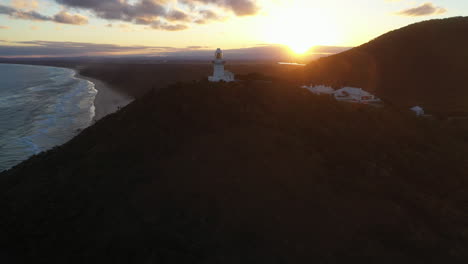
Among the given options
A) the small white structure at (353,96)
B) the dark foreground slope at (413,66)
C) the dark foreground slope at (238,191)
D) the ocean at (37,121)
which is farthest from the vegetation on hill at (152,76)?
the dark foreground slope at (238,191)

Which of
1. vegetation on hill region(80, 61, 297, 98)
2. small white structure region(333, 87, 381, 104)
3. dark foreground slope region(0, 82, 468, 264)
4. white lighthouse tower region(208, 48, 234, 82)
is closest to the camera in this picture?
dark foreground slope region(0, 82, 468, 264)

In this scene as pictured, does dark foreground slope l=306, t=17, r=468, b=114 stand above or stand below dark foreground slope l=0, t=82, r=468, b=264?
above

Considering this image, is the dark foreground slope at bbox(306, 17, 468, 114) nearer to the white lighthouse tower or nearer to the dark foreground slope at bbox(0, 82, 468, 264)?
the white lighthouse tower

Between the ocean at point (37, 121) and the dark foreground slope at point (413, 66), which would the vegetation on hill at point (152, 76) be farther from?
the dark foreground slope at point (413, 66)

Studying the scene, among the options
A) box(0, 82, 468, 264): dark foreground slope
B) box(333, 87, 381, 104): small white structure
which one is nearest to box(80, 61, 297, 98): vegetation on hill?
box(333, 87, 381, 104): small white structure

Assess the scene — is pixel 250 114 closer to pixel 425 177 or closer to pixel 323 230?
pixel 323 230
